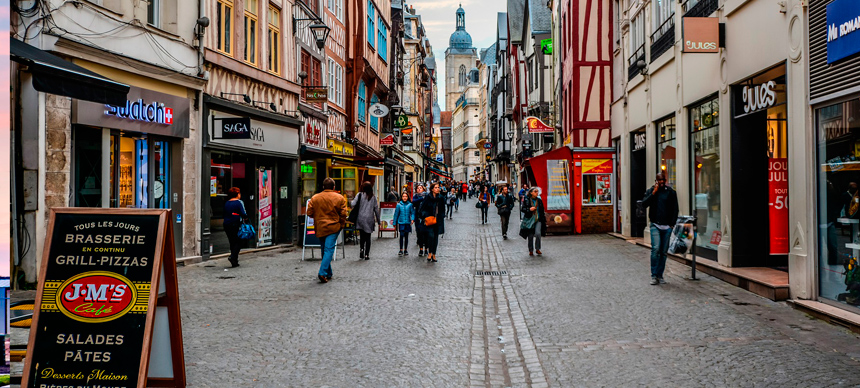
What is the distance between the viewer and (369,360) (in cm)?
620

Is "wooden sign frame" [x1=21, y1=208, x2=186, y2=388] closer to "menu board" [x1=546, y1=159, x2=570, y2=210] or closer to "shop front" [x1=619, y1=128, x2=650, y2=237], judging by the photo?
"shop front" [x1=619, y1=128, x2=650, y2=237]

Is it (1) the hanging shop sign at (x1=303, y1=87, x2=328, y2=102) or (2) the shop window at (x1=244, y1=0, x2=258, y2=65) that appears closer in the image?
(2) the shop window at (x1=244, y1=0, x2=258, y2=65)

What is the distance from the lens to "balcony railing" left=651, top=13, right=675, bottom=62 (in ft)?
50.8

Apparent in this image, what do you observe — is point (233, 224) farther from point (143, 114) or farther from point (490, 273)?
→ point (490, 273)

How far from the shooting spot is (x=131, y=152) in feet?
42.9

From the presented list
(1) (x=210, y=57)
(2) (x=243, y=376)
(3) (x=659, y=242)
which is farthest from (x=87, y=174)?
(3) (x=659, y=242)

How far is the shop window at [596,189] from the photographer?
2314 centimetres

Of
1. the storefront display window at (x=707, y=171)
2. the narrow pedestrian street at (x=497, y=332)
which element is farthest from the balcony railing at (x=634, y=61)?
the narrow pedestrian street at (x=497, y=332)

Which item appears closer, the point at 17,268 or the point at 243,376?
the point at 243,376

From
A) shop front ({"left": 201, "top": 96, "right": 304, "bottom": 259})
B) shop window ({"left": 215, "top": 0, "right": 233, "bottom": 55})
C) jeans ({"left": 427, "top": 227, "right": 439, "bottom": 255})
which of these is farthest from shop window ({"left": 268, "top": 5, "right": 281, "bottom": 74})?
jeans ({"left": 427, "top": 227, "right": 439, "bottom": 255})

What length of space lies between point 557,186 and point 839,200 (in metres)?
14.6

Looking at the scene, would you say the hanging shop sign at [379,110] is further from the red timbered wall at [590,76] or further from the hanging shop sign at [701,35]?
the hanging shop sign at [701,35]

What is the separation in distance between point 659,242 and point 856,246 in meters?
3.40

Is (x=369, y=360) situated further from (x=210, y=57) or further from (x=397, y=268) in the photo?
(x=210, y=57)
